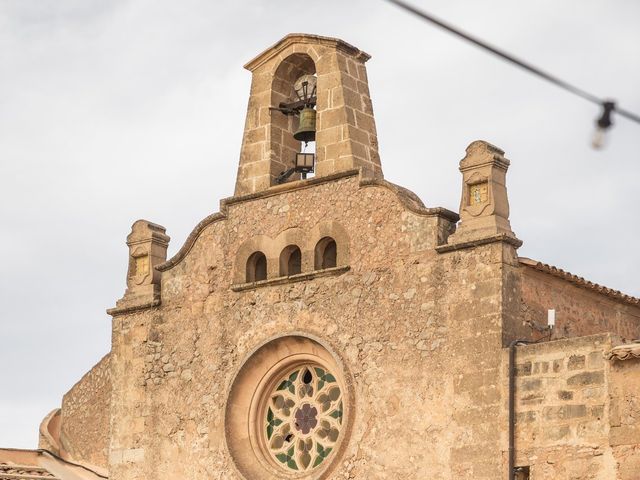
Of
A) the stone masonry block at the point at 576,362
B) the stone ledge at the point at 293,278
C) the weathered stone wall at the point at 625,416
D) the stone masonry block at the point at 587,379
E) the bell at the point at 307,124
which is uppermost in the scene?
the bell at the point at 307,124

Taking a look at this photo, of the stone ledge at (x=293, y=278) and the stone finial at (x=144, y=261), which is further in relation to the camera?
the stone finial at (x=144, y=261)

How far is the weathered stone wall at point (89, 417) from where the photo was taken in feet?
85.4

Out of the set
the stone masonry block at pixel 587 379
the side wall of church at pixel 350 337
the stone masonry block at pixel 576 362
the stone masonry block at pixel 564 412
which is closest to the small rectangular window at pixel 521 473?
the side wall of church at pixel 350 337

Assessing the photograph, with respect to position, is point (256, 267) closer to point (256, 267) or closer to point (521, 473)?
point (256, 267)

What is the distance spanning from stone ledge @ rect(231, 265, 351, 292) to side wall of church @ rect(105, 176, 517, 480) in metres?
0.04

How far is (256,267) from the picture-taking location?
2358 centimetres

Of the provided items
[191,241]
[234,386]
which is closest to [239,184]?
[191,241]

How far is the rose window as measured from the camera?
22.1 m

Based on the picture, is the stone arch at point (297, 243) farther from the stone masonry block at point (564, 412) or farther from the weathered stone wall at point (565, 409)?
the stone masonry block at point (564, 412)

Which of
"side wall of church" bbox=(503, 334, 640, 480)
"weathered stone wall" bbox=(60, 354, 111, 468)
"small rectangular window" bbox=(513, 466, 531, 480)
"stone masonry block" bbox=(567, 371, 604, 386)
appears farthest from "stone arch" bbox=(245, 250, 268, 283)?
"stone masonry block" bbox=(567, 371, 604, 386)

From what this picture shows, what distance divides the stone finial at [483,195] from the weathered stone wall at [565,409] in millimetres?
1684

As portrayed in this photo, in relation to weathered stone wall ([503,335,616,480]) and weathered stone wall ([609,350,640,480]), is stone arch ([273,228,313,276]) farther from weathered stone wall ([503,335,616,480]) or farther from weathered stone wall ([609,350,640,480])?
weathered stone wall ([609,350,640,480])

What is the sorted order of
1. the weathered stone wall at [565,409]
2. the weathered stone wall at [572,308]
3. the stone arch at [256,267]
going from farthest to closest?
the stone arch at [256,267] → the weathered stone wall at [572,308] → the weathered stone wall at [565,409]

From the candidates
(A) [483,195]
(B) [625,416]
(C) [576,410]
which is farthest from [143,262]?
(B) [625,416]
